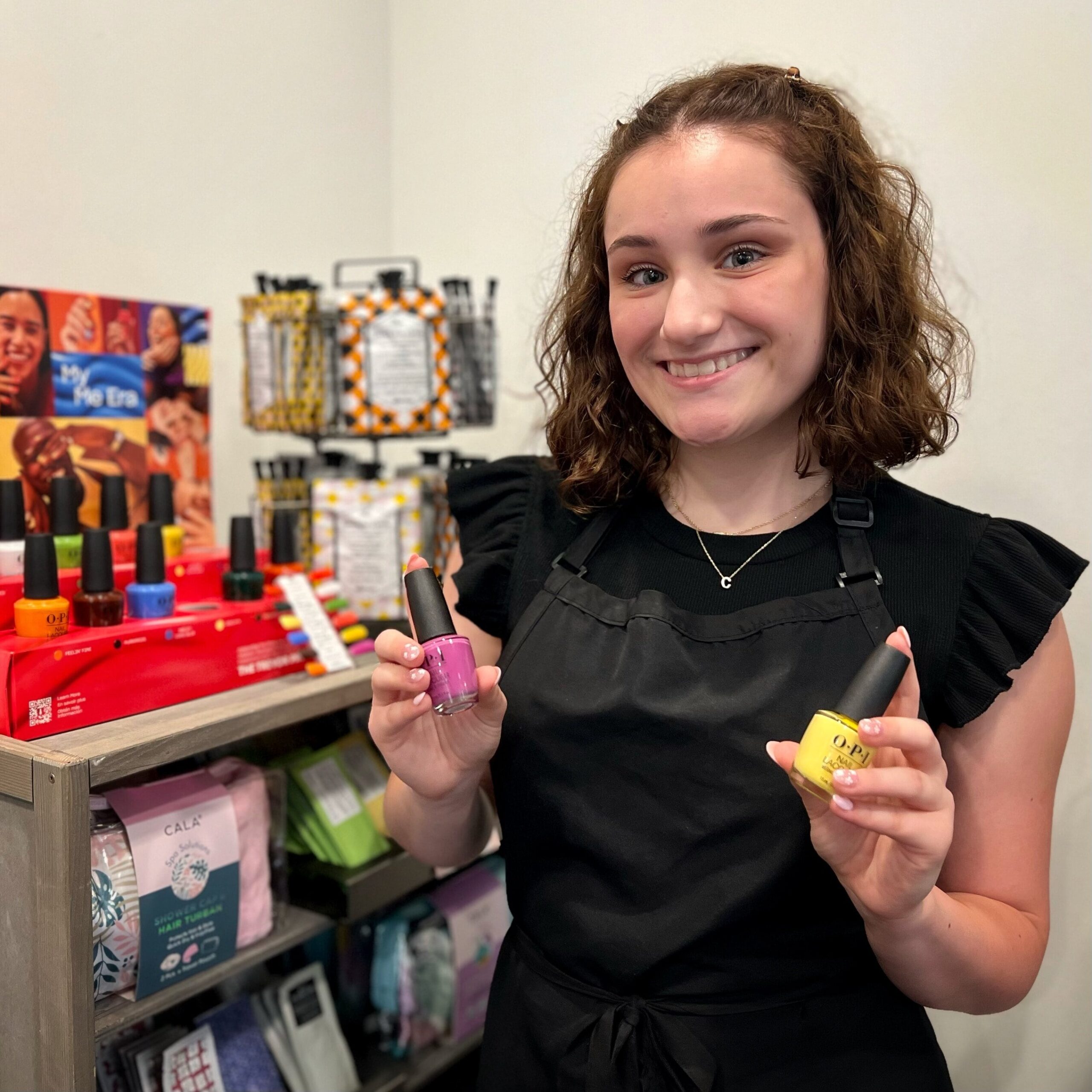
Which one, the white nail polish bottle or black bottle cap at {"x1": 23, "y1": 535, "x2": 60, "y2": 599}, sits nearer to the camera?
black bottle cap at {"x1": 23, "y1": 535, "x2": 60, "y2": 599}

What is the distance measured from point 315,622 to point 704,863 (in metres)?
0.68

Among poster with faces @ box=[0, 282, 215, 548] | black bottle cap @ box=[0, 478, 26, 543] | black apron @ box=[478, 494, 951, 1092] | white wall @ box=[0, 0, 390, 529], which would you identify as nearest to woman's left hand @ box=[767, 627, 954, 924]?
black apron @ box=[478, 494, 951, 1092]

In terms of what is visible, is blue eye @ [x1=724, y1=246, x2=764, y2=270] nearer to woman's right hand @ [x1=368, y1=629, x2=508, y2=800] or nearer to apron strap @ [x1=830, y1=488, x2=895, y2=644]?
apron strap @ [x1=830, y1=488, x2=895, y2=644]

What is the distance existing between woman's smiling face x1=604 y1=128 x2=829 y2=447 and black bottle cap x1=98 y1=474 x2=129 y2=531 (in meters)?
0.81

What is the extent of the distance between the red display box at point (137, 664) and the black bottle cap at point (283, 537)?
105 millimetres

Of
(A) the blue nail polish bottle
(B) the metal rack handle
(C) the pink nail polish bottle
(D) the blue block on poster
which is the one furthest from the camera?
(B) the metal rack handle

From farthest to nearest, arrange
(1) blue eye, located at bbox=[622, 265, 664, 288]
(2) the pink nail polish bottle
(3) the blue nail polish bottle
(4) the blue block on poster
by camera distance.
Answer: (4) the blue block on poster < (3) the blue nail polish bottle < (1) blue eye, located at bbox=[622, 265, 664, 288] < (2) the pink nail polish bottle

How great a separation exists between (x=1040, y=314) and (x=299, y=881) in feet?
4.57

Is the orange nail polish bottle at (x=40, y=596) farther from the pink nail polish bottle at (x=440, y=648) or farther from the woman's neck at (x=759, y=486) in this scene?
the woman's neck at (x=759, y=486)

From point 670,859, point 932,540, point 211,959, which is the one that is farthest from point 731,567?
point 211,959

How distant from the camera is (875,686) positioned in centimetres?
75

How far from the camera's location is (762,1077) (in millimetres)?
929

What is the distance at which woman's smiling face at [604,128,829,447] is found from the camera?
90 centimetres

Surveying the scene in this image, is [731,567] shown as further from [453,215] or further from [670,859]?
[453,215]
